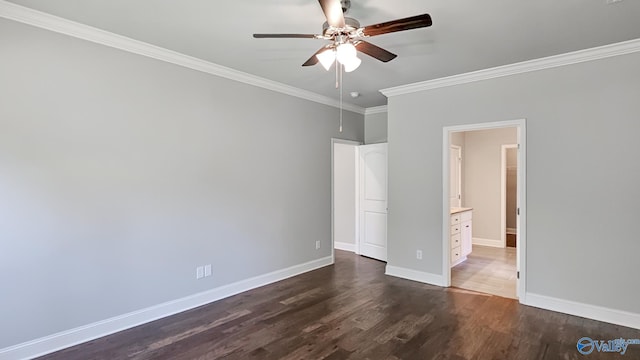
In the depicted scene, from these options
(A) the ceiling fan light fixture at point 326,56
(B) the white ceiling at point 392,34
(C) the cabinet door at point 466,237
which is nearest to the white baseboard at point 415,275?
(C) the cabinet door at point 466,237

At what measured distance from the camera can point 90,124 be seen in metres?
2.89

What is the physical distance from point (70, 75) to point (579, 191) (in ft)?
16.2

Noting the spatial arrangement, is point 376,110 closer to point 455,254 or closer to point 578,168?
point 455,254

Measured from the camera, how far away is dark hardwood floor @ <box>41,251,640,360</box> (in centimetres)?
268

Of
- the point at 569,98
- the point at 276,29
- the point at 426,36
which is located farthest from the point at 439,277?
the point at 276,29

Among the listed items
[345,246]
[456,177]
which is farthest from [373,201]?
[456,177]

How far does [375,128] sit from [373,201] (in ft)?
4.33

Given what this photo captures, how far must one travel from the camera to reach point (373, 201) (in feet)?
19.0

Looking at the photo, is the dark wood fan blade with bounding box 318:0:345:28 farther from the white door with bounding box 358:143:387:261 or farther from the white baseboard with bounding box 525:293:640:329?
the white door with bounding box 358:143:387:261

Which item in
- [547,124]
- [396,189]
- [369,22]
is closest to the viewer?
[369,22]

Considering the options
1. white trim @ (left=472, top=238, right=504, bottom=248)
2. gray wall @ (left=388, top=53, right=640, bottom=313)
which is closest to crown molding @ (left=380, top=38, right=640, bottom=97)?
gray wall @ (left=388, top=53, right=640, bottom=313)

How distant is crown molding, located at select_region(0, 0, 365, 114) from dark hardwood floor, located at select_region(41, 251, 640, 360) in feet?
8.64

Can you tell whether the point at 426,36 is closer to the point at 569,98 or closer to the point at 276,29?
Result: the point at 276,29

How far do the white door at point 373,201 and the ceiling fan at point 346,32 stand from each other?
10.8ft
